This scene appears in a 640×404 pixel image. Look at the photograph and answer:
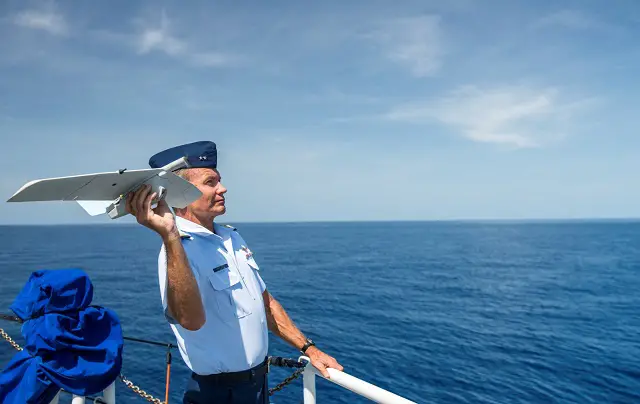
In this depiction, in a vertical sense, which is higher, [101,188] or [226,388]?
[101,188]

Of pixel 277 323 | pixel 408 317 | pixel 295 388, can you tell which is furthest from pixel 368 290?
pixel 277 323

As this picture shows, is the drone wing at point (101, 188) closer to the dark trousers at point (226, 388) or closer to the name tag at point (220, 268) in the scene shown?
the name tag at point (220, 268)

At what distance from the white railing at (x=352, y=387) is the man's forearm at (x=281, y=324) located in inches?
9.8

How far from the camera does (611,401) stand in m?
16.1

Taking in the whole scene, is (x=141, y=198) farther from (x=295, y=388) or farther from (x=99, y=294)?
(x=99, y=294)

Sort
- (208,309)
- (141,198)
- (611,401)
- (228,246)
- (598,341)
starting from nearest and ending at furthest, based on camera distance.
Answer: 1. (141,198)
2. (208,309)
3. (228,246)
4. (611,401)
5. (598,341)

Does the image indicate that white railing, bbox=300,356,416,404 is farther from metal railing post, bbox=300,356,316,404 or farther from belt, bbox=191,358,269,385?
belt, bbox=191,358,269,385

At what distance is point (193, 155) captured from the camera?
322cm

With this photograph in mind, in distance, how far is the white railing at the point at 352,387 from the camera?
2691mm

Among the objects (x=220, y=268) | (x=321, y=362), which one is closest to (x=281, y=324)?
(x=321, y=362)

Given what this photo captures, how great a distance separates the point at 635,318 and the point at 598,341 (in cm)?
791

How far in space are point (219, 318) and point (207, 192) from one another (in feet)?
3.19

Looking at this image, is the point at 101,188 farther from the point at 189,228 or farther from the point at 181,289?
the point at 189,228

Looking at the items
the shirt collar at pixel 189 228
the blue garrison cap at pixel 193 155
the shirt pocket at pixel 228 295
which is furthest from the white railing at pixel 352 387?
the blue garrison cap at pixel 193 155
